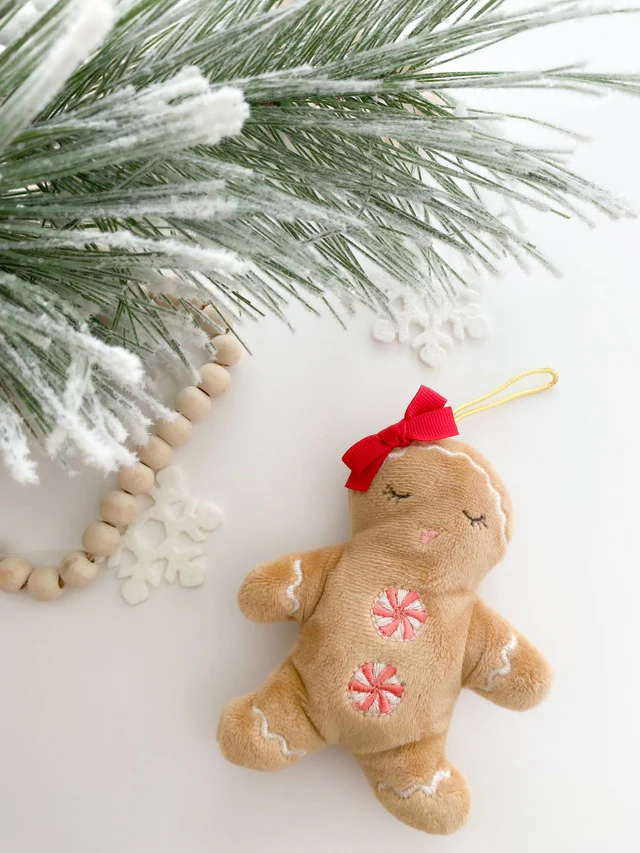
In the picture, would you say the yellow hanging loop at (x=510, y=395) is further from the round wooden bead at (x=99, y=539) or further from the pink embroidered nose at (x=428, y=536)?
the round wooden bead at (x=99, y=539)

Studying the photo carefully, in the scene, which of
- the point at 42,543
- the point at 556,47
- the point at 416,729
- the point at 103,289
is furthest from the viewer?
the point at 556,47

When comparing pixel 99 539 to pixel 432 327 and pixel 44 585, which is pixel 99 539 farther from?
pixel 432 327

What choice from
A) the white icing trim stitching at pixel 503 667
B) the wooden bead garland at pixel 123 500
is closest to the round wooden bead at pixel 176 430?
the wooden bead garland at pixel 123 500

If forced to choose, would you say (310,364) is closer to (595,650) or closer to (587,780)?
(595,650)

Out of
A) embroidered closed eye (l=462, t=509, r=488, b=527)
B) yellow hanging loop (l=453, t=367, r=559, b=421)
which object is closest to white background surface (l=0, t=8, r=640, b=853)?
yellow hanging loop (l=453, t=367, r=559, b=421)

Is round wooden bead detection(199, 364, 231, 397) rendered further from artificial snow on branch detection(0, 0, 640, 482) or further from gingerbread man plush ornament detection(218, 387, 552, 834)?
artificial snow on branch detection(0, 0, 640, 482)

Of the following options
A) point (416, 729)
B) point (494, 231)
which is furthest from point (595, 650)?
point (494, 231)

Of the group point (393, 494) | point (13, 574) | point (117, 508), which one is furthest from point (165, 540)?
point (393, 494)
